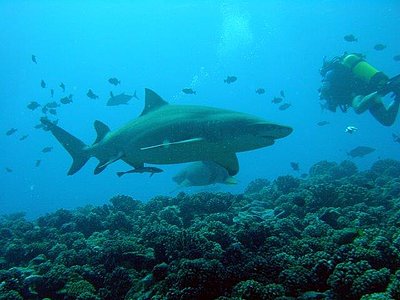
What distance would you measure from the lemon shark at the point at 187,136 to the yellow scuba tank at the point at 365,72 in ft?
24.0

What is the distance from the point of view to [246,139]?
6.04 meters

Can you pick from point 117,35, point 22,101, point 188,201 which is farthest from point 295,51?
point 188,201

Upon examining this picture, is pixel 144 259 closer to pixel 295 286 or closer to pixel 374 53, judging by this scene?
pixel 295 286

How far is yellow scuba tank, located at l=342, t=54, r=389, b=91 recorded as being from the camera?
11.4m

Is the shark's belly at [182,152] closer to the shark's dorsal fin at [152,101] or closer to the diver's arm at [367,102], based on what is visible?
the shark's dorsal fin at [152,101]

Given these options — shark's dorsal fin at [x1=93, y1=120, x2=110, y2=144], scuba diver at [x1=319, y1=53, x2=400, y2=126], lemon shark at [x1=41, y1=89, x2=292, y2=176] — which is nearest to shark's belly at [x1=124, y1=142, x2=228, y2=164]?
lemon shark at [x1=41, y1=89, x2=292, y2=176]

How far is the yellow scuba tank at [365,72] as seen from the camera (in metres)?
11.4

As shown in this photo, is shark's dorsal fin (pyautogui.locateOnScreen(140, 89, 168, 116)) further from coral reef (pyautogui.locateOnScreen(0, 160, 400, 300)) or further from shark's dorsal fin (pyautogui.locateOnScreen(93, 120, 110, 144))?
coral reef (pyautogui.locateOnScreen(0, 160, 400, 300))

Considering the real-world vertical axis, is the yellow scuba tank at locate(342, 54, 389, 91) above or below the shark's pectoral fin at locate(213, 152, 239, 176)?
above

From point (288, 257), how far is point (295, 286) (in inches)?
23.4

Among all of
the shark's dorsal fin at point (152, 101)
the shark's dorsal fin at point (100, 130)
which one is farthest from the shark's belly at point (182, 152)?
the shark's dorsal fin at point (100, 130)

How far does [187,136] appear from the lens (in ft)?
21.5

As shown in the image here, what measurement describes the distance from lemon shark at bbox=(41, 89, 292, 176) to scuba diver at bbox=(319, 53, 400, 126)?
6470 mm

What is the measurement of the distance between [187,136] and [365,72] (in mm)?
8222
